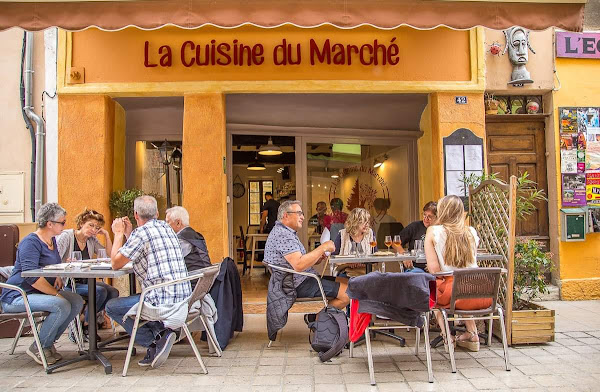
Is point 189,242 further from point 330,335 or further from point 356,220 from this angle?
point 356,220

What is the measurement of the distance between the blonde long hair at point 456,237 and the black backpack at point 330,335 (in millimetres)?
990

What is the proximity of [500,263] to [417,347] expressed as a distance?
4.05 feet

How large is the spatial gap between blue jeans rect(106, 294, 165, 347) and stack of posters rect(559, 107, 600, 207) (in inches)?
213

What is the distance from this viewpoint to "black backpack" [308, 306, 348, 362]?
4.47 m

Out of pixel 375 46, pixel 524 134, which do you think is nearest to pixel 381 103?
pixel 375 46

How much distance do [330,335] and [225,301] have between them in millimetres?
1072

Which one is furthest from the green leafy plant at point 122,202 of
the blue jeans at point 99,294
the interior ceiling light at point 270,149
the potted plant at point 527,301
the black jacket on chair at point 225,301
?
the potted plant at point 527,301

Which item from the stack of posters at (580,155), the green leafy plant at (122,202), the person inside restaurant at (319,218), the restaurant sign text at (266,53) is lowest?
the person inside restaurant at (319,218)

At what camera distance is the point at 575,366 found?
422cm

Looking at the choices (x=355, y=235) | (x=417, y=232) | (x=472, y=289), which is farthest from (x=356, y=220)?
(x=472, y=289)

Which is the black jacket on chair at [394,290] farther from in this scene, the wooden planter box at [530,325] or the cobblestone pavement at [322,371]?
the wooden planter box at [530,325]

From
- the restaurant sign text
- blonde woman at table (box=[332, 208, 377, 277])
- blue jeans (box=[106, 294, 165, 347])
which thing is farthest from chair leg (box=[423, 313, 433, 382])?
the restaurant sign text

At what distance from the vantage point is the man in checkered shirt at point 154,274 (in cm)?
420

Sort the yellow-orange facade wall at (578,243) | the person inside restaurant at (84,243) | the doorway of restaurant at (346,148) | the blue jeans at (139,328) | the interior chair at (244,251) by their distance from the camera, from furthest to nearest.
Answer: the interior chair at (244,251) < the doorway of restaurant at (346,148) < the yellow-orange facade wall at (578,243) < the person inside restaurant at (84,243) < the blue jeans at (139,328)
